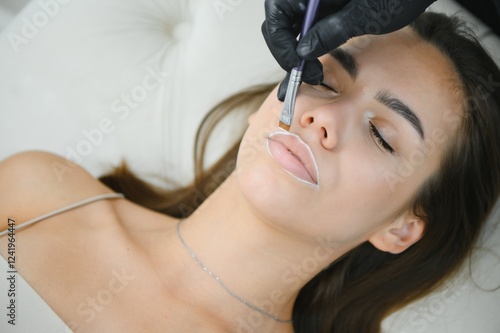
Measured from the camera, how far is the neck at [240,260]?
3.16 ft

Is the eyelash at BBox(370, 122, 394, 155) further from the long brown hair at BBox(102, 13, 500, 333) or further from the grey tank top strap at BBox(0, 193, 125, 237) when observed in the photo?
the grey tank top strap at BBox(0, 193, 125, 237)

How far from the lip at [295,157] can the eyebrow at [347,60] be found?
0.53ft

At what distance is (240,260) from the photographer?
3.22 feet

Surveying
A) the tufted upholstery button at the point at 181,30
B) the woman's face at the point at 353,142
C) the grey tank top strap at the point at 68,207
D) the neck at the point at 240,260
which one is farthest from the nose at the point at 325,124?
the tufted upholstery button at the point at 181,30

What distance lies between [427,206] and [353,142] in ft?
0.80

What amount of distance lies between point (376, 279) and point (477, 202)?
0.28m

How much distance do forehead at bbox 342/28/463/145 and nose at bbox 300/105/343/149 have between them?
9cm

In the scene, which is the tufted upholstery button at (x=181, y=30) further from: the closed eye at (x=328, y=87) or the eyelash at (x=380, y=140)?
the eyelash at (x=380, y=140)

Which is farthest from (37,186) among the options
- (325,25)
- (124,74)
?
(325,25)

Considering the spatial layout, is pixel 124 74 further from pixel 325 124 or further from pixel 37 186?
pixel 325 124

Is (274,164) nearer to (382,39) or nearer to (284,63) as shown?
(284,63)

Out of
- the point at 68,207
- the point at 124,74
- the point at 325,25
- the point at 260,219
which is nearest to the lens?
the point at 325,25

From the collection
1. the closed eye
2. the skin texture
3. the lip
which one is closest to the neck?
the skin texture

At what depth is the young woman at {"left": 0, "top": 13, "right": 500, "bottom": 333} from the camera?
860mm
